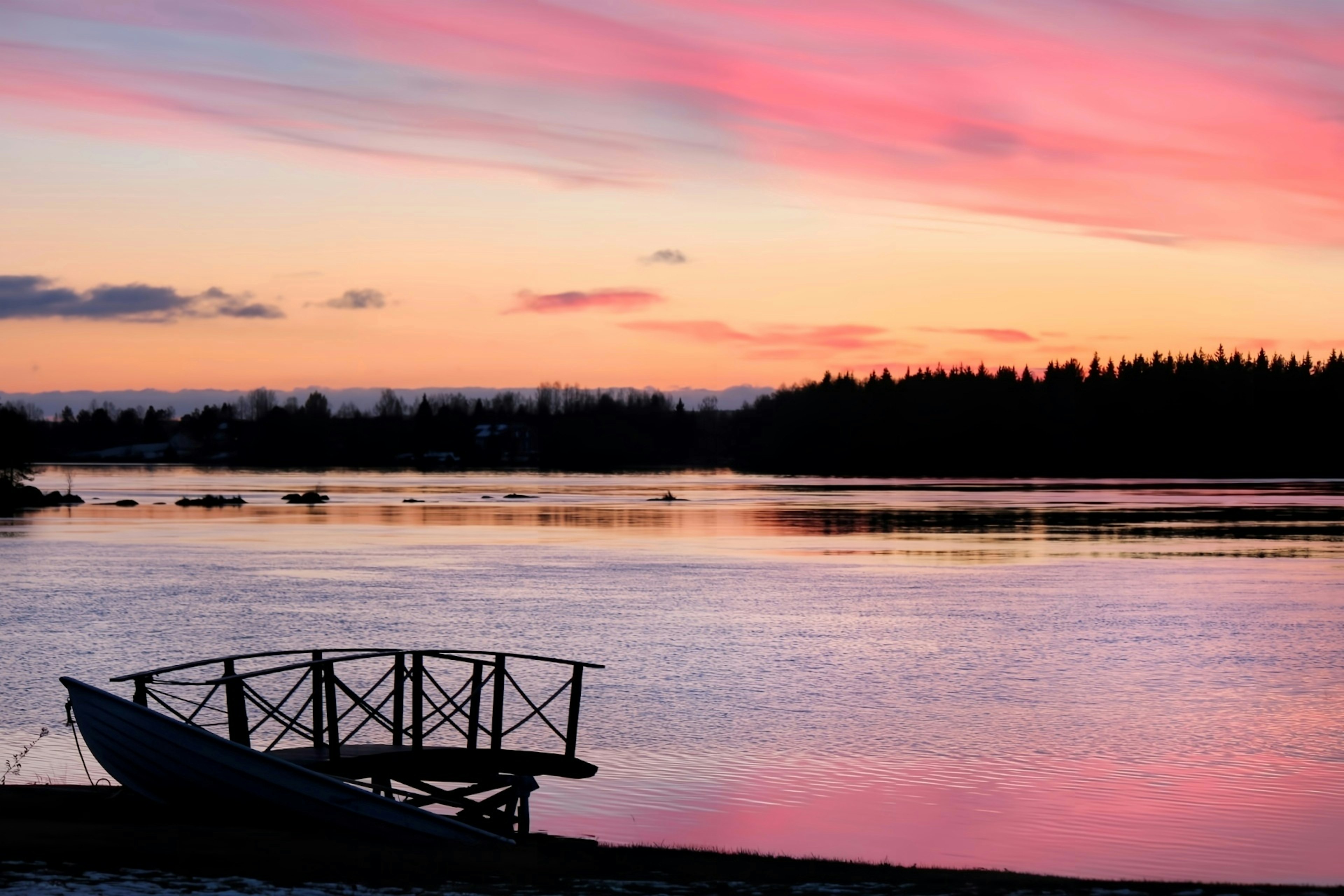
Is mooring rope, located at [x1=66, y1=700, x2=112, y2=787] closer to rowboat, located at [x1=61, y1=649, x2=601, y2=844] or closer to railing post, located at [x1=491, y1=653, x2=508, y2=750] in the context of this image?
rowboat, located at [x1=61, y1=649, x2=601, y2=844]

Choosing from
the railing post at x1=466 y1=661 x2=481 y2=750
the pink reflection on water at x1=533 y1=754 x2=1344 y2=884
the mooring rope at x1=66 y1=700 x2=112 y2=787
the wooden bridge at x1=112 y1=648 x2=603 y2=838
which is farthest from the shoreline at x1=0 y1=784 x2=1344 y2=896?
the railing post at x1=466 y1=661 x2=481 y2=750

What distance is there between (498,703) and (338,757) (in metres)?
2.44

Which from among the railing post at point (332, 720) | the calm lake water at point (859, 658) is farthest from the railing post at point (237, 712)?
the calm lake water at point (859, 658)

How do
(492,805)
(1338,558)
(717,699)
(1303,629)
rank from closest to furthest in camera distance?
(492,805)
(717,699)
(1303,629)
(1338,558)

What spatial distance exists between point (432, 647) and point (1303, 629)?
20.3 metres

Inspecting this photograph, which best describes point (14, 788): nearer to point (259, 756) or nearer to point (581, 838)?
point (259, 756)

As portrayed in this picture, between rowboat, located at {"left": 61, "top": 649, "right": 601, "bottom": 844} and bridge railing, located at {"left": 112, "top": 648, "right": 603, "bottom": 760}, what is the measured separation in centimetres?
5

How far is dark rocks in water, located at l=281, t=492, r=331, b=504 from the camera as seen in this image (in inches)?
4446

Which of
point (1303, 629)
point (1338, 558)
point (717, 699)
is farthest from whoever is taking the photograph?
point (1338, 558)

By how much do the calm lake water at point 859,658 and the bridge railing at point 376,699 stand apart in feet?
3.30

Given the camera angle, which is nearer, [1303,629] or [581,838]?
[581,838]

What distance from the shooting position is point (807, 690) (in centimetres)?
2423

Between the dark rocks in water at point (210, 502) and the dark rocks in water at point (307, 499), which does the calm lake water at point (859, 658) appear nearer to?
the dark rocks in water at point (210, 502)

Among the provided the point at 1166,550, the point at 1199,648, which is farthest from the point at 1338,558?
Result: the point at 1199,648
